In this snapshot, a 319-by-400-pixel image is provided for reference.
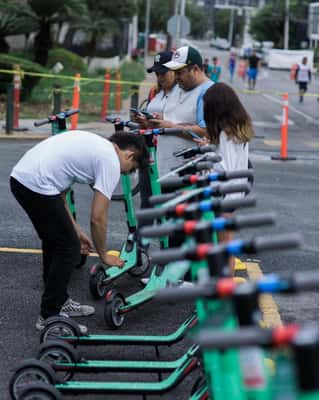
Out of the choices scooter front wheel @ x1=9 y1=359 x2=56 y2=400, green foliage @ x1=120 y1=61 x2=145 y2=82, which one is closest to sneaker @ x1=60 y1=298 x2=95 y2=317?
scooter front wheel @ x1=9 y1=359 x2=56 y2=400

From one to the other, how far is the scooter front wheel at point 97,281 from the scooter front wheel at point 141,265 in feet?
1.83

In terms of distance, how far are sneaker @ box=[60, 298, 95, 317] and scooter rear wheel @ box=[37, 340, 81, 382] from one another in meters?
1.36

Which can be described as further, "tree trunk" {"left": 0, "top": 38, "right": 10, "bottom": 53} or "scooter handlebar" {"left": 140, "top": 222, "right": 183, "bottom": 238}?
"tree trunk" {"left": 0, "top": 38, "right": 10, "bottom": 53}

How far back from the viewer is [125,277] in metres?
7.80

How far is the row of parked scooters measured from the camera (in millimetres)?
2312

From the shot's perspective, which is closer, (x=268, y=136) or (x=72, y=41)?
(x=268, y=136)

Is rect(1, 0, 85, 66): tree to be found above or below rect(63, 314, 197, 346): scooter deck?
above

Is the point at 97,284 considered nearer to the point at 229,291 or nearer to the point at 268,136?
the point at 229,291

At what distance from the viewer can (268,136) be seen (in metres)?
21.4

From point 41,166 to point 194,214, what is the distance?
7.92 feet

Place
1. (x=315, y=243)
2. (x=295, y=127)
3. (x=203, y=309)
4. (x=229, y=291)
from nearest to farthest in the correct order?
(x=229, y=291), (x=203, y=309), (x=315, y=243), (x=295, y=127)

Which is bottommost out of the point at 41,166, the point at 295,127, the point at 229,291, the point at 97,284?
the point at 295,127

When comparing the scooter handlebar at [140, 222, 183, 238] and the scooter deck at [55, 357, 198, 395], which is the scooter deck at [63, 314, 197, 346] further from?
the scooter handlebar at [140, 222, 183, 238]

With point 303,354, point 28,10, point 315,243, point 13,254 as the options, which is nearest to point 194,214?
point 303,354
